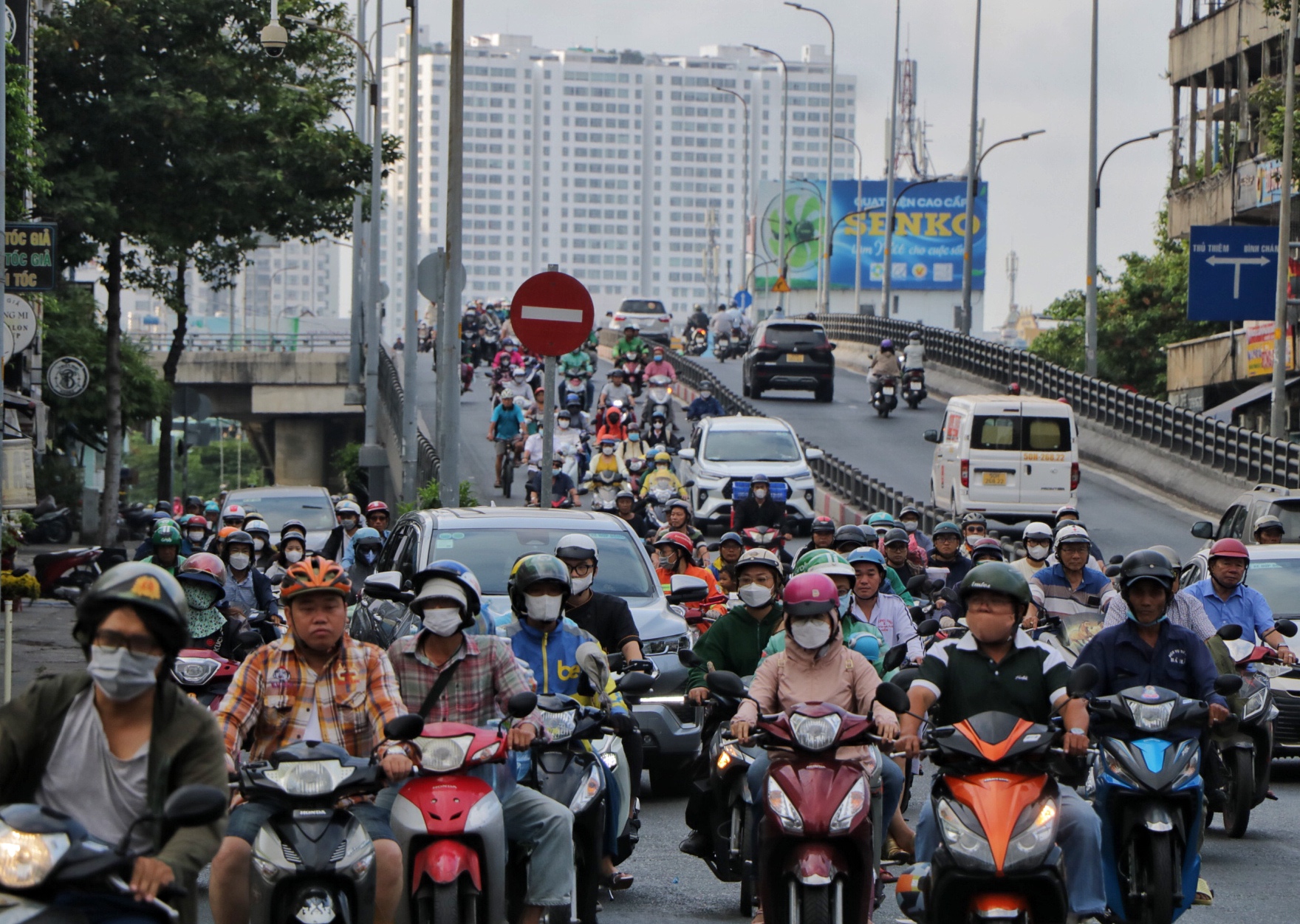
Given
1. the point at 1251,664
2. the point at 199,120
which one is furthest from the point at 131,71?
the point at 1251,664

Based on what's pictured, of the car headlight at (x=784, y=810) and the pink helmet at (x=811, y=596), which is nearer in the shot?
the car headlight at (x=784, y=810)

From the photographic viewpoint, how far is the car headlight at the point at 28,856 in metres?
4.46

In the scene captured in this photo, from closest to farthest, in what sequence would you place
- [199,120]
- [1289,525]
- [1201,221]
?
[1289,525]
[199,120]
[1201,221]

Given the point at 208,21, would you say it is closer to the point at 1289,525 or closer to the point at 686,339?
the point at 1289,525

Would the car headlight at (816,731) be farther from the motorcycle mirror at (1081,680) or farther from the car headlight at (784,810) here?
the motorcycle mirror at (1081,680)

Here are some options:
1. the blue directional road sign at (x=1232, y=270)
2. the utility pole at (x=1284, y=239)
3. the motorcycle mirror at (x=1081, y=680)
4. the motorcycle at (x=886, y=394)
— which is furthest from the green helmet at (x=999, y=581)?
the motorcycle at (x=886, y=394)

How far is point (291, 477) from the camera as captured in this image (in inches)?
2813

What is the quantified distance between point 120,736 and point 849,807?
282cm

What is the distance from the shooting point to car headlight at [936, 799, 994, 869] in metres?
6.51

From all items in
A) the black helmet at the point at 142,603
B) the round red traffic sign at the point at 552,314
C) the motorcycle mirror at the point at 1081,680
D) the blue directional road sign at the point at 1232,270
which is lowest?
the motorcycle mirror at the point at 1081,680

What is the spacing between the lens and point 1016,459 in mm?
28781

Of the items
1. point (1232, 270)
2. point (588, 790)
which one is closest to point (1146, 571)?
point (588, 790)

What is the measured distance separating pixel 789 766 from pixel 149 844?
106 inches

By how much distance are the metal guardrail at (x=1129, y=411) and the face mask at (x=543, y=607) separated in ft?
83.0
